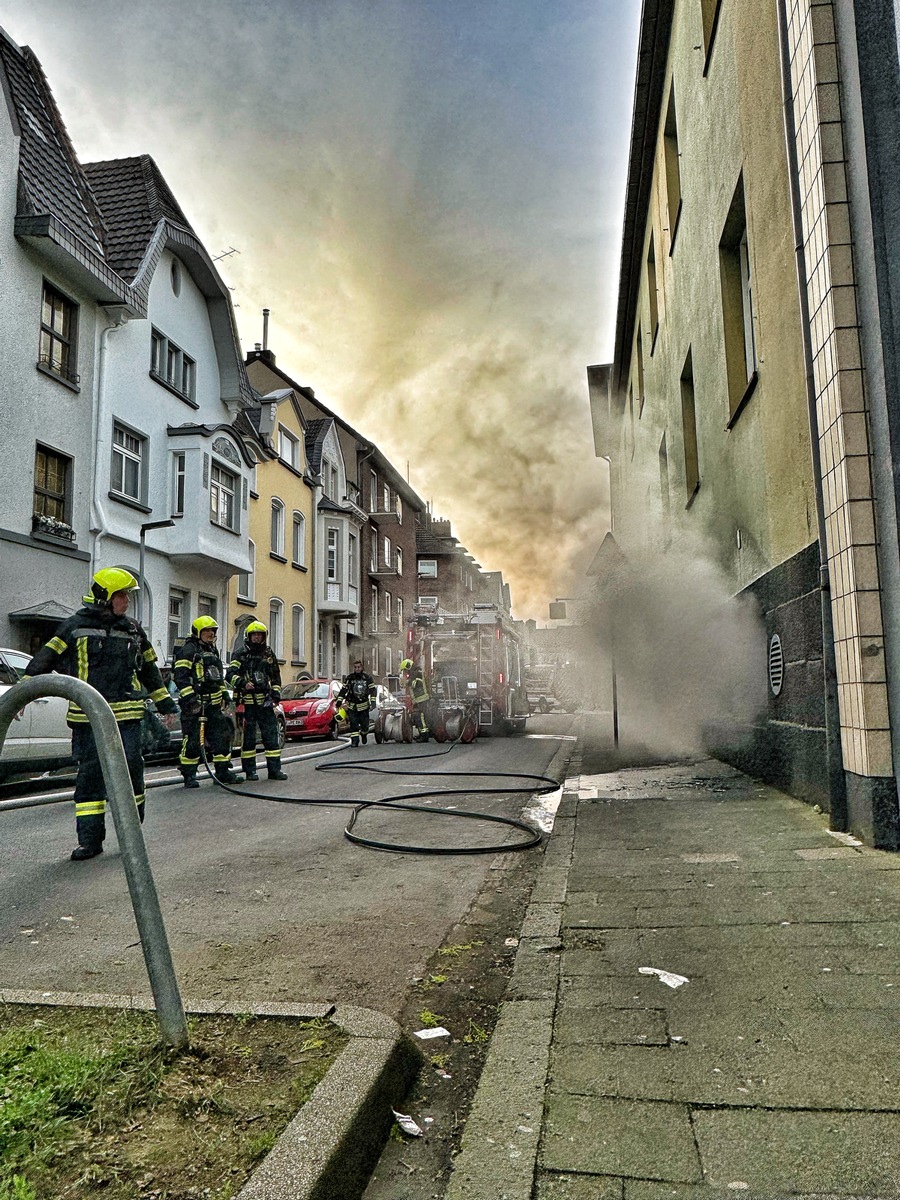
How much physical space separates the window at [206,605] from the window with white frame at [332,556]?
869 cm

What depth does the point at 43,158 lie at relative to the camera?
55.8 ft

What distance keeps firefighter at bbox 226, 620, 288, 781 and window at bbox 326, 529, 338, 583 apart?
2009cm

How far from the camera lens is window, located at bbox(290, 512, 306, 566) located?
93.1ft

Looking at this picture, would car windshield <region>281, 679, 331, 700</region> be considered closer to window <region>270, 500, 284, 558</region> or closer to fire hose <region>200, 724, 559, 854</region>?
fire hose <region>200, 724, 559, 854</region>

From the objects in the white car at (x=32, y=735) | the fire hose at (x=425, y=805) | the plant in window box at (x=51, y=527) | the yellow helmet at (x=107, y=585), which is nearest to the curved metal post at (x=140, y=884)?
the fire hose at (x=425, y=805)

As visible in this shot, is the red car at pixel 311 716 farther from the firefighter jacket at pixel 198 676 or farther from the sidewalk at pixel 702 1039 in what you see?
the sidewalk at pixel 702 1039

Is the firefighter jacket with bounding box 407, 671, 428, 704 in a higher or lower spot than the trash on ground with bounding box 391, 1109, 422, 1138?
higher

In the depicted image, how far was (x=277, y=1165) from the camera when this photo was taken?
194 cm

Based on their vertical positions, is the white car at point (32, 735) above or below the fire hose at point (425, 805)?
above

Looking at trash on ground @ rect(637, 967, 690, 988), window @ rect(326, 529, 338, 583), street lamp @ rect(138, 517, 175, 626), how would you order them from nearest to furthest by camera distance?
trash on ground @ rect(637, 967, 690, 988) < street lamp @ rect(138, 517, 175, 626) < window @ rect(326, 529, 338, 583)

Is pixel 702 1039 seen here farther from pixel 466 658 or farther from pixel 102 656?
pixel 466 658

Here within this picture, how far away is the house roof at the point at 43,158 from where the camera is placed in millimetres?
15930

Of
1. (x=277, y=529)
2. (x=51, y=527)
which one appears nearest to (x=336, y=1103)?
(x=51, y=527)

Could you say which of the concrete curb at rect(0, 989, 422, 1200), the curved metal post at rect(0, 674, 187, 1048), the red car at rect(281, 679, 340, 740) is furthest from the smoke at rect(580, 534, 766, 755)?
the curved metal post at rect(0, 674, 187, 1048)
